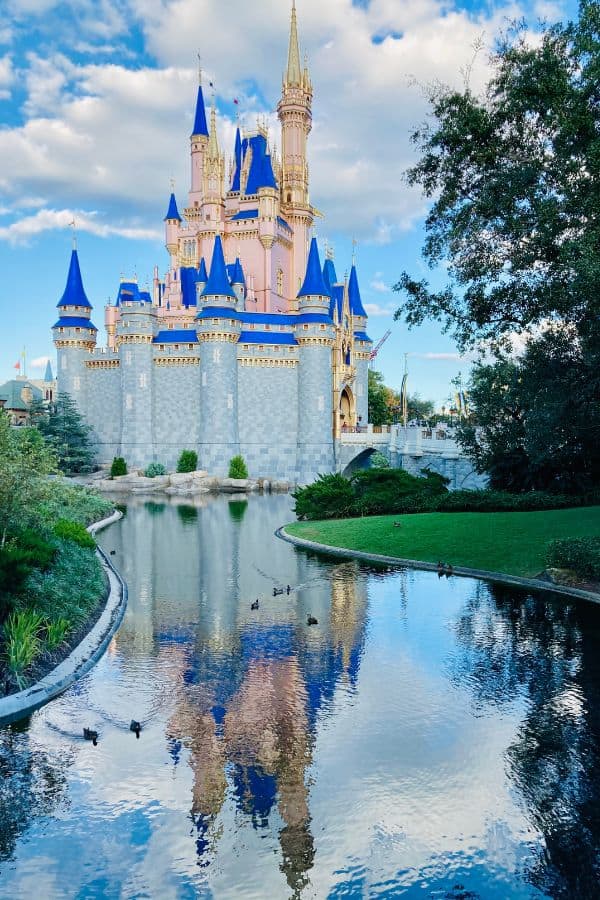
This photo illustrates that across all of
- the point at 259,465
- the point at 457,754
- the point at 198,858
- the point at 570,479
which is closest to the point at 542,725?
the point at 457,754

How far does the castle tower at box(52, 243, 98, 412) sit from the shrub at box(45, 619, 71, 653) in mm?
46374

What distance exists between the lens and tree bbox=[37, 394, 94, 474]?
5147 cm

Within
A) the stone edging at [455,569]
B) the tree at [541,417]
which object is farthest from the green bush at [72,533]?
the tree at [541,417]

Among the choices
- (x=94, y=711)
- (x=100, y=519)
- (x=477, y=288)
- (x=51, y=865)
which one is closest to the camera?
(x=51, y=865)

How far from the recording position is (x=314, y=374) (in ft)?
169

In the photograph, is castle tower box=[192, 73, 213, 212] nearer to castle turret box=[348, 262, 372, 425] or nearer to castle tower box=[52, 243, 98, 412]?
castle tower box=[52, 243, 98, 412]

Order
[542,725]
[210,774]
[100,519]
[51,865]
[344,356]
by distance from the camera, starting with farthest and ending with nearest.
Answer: [344,356] → [100,519] → [542,725] → [210,774] → [51,865]

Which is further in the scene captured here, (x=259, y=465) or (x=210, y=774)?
(x=259, y=465)

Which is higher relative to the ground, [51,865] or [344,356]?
[344,356]

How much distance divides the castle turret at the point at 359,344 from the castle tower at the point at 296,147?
4.90 m

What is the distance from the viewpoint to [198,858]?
6.05 metres

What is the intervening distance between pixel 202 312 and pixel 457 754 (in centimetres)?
4487

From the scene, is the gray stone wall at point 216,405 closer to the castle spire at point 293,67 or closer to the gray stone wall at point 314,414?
the gray stone wall at point 314,414

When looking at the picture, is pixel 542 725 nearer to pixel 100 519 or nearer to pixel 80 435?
pixel 100 519
